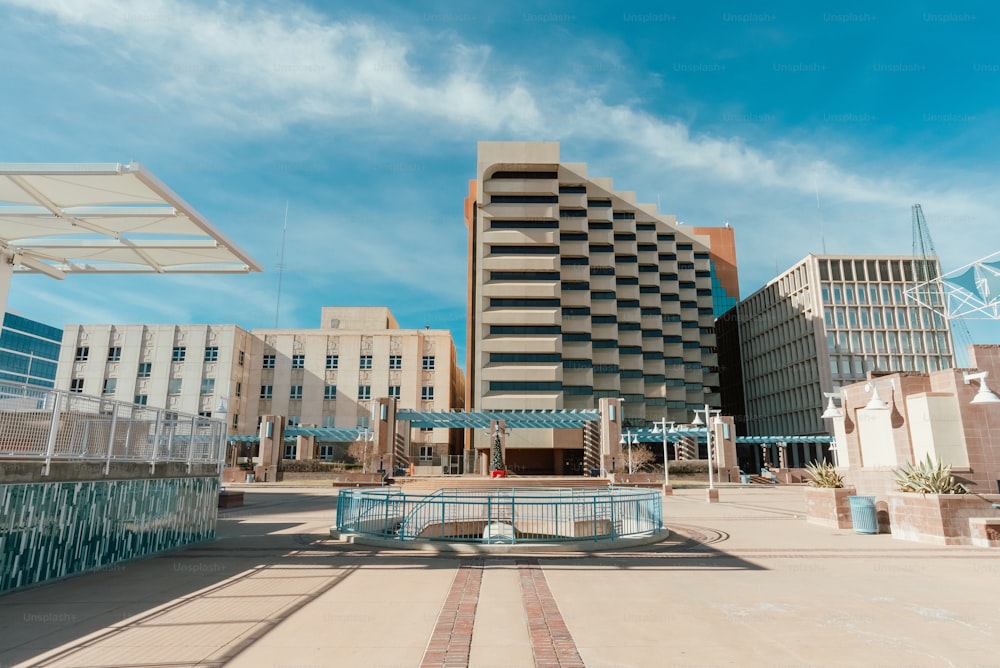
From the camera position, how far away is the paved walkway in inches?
232

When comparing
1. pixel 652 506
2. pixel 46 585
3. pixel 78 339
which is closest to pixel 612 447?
pixel 652 506

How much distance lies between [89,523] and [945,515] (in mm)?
18513

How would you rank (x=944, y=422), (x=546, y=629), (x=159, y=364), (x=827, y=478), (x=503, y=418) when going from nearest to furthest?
(x=546, y=629) < (x=944, y=422) < (x=827, y=478) < (x=503, y=418) < (x=159, y=364)

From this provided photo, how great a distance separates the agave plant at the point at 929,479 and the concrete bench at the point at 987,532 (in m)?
0.99

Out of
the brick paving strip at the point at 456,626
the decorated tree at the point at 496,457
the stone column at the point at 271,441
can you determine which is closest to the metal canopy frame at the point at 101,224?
the brick paving strip at the point at 456,626

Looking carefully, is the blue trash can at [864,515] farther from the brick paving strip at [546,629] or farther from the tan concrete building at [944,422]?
the brick paving strip at [546,629]

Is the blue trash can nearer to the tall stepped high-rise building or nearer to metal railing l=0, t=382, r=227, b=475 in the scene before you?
metal railing l=0, t=382, r=227, b=475

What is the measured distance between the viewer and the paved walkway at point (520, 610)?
232 inches

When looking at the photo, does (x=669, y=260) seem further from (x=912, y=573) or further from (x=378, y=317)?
(x=912, y=573)

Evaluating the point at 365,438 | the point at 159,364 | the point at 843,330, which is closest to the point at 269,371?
the point at 159,364

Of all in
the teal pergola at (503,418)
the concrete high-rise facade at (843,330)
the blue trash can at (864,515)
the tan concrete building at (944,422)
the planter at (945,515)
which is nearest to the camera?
the planter at (945,515)

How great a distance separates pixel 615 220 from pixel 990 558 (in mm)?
65769

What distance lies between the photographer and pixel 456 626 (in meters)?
6.91

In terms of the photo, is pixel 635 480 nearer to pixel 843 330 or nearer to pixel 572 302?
pixel 572 302
